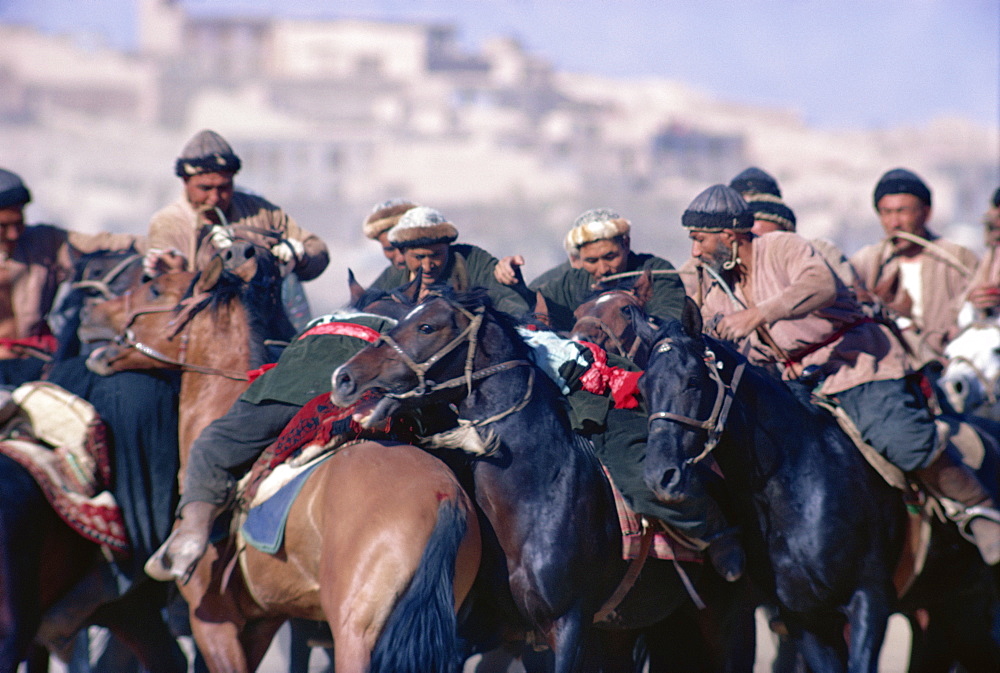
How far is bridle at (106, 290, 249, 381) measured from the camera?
18.9 feet

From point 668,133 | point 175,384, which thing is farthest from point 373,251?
point 175,384

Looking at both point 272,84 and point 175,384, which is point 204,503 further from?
point 272,84

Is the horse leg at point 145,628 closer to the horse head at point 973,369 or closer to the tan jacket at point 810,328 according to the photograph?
the tan jacket at point 810,328

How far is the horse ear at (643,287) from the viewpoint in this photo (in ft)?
19.9

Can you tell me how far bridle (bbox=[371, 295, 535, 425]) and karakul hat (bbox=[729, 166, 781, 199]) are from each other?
142 inches

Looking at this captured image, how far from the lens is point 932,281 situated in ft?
27.8

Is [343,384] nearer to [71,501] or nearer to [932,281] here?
[71,501]

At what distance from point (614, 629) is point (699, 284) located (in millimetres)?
1766

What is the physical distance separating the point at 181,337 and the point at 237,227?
0.99 metres

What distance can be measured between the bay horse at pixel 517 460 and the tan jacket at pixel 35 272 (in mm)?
3341

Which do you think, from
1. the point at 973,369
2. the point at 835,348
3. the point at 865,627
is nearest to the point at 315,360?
the point at 835,348

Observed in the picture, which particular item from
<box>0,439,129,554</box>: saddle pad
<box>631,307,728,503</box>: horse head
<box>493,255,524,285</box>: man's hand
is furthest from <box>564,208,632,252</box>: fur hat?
<box>0,439,129,554</box>: saddle pad

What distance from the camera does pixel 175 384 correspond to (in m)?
6.12

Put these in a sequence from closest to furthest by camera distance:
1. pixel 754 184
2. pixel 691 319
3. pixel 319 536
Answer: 1. pixel 319 536
2. pixel 691 319
3. pixel 754 184
